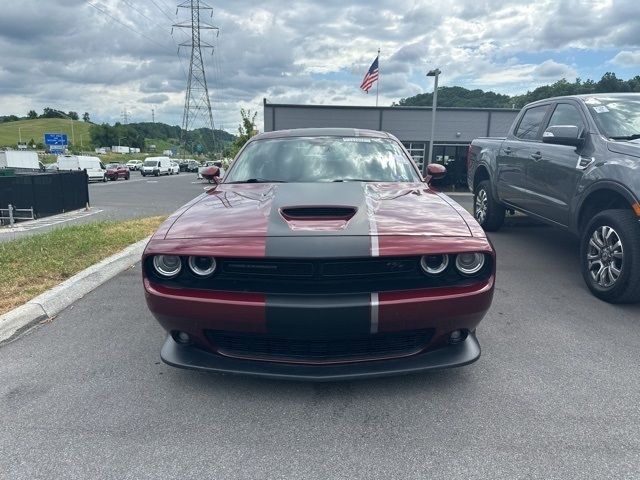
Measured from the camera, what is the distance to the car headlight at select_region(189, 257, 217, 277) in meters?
2.46

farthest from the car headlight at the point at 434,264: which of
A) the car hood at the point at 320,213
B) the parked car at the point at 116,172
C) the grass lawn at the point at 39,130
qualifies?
the grass lawn at the point at 39,130

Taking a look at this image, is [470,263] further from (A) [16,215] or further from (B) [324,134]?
(A) [16,215]

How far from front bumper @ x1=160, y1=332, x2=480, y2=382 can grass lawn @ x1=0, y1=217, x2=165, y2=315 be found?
217 centimetres

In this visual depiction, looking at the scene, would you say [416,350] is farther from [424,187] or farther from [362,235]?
[424,187]

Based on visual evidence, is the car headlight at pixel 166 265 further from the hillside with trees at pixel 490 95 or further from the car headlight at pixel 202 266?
the hillside with trees at pixel 490 95

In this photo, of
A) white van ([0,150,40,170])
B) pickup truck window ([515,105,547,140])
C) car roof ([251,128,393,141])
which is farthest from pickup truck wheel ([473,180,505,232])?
white van ([0,150,40,170])

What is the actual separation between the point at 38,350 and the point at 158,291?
56.6 inches

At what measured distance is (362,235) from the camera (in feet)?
7.93

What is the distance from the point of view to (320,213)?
270 cm

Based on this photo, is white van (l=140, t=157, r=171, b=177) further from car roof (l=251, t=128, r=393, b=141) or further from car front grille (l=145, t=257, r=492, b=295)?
car front grille (l=145, t=257, r=492, b=295)

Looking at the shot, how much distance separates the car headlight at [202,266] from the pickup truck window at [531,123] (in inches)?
193

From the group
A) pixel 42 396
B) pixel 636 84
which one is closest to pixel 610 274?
pixel 42 396

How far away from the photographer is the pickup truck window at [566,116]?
4863 millimetres

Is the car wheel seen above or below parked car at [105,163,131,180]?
above
